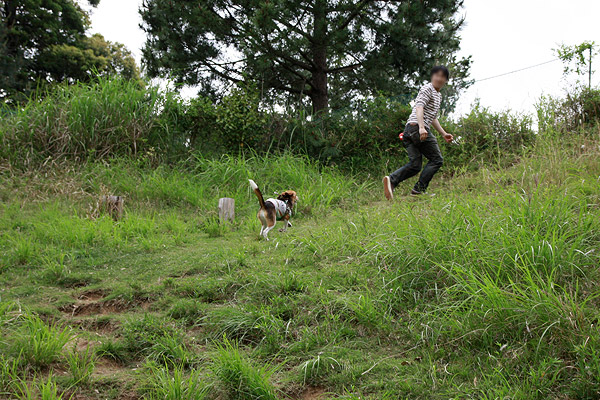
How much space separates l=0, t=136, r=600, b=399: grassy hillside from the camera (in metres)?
1.90

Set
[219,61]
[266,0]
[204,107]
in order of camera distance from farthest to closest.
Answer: [219,61] < [204,107] < [266,0]

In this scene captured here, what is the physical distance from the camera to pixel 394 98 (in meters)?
8.83

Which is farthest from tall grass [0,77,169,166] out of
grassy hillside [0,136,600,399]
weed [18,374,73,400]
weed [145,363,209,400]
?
weed [145,363,209,400]

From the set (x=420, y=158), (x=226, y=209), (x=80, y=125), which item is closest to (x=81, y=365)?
(x=226, y=209)

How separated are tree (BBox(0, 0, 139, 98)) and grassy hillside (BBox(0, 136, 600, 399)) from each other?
1672 cm

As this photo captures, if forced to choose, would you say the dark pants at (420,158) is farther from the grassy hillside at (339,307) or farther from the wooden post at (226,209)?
the wooden post at (226,209)

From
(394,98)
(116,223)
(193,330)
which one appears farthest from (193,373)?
(394,98)

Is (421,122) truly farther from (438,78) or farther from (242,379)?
(242,379)

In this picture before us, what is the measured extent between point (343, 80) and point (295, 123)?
2.55 m

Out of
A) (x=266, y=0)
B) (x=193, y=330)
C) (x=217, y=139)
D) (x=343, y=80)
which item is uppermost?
(x=266, y=0)

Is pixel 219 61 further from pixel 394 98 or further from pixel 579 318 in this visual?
pixel 579 318

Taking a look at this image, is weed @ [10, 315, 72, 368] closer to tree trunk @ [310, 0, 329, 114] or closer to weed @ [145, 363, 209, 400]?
weed @ [145, 363, 209, 400]

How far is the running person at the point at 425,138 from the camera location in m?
5.42

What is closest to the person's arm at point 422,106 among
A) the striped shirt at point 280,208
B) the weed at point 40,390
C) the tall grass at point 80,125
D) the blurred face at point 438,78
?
the blurred face at point 438,78
